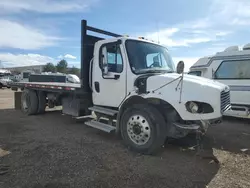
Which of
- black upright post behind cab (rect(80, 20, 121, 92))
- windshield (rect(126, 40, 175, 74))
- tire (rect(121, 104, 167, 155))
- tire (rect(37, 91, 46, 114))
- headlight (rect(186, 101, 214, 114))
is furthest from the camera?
tire (rect(37, 91, 46, 114))

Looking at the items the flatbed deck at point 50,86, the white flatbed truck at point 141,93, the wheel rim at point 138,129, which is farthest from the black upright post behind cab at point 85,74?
the wheel rim at point 138,129

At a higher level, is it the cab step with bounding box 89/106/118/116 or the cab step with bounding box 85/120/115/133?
the cab step with bounding box 89/106/118/116

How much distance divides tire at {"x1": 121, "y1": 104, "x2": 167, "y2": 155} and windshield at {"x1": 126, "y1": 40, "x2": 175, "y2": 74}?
3.06 ft

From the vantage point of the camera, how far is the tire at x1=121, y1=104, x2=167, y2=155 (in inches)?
186

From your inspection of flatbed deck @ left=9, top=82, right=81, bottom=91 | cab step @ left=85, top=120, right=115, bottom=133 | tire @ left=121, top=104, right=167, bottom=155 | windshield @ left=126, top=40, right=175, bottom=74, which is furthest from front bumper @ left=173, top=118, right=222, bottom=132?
flatbed deck @ left=9, top=82, right=81, bottom=91

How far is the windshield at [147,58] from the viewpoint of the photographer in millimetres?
5391

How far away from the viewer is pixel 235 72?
898 cm

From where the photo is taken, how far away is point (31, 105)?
927 centimetres

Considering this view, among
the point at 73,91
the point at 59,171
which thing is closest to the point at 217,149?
the point at 59,171

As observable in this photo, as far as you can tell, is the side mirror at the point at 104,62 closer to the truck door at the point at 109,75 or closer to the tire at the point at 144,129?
the truck door at the point at 109,75

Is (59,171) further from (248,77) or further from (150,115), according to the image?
(248,77)

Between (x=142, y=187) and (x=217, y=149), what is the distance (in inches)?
104

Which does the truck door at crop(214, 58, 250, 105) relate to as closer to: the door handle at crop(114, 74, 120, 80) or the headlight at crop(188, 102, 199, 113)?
the headlight at crop(188, 102, 199, 113)

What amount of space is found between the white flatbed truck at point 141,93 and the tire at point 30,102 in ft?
9.15
